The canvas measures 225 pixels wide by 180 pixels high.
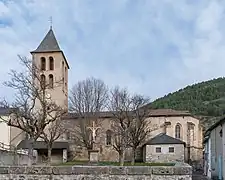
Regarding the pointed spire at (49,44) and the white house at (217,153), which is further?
the pointed spire at (49,44)

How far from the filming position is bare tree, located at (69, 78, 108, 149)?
5803cm

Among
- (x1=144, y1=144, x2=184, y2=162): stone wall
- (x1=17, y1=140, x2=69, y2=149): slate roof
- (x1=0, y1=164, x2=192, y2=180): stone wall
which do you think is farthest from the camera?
(x1=17, y1=140, x2=69, y2=149): slate roof

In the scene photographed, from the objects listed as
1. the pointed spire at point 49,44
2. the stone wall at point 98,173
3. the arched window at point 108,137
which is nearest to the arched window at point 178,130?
the arched window at point 108,137

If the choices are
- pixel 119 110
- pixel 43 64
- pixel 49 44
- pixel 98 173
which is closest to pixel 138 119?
pixel 119 110

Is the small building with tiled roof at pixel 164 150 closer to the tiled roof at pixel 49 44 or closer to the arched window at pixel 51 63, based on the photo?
the arched window at pixel 51 63

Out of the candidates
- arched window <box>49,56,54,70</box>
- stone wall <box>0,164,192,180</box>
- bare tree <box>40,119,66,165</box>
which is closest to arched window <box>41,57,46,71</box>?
arched window <box>49,56,54,70</box>

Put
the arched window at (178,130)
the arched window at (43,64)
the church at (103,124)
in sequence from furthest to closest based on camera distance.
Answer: the arched window at (178,130) < the arched window at (43,64) < the church at (103,124)

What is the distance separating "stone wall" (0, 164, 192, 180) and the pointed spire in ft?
163

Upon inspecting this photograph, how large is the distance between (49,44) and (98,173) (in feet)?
172

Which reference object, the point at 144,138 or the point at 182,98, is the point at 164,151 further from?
the point at 182,98

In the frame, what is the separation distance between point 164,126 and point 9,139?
24307 millimetres

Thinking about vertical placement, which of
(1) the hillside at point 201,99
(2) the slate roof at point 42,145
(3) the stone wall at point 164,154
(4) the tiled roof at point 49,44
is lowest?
(3) the stone wall at point 164,154

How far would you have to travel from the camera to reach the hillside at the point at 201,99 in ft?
288

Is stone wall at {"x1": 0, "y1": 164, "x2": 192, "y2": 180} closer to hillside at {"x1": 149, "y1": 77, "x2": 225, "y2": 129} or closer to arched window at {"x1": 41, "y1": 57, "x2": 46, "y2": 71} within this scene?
arched window at {"x1": 41, "y1": 57, "x2": 46, "y2": 71}
